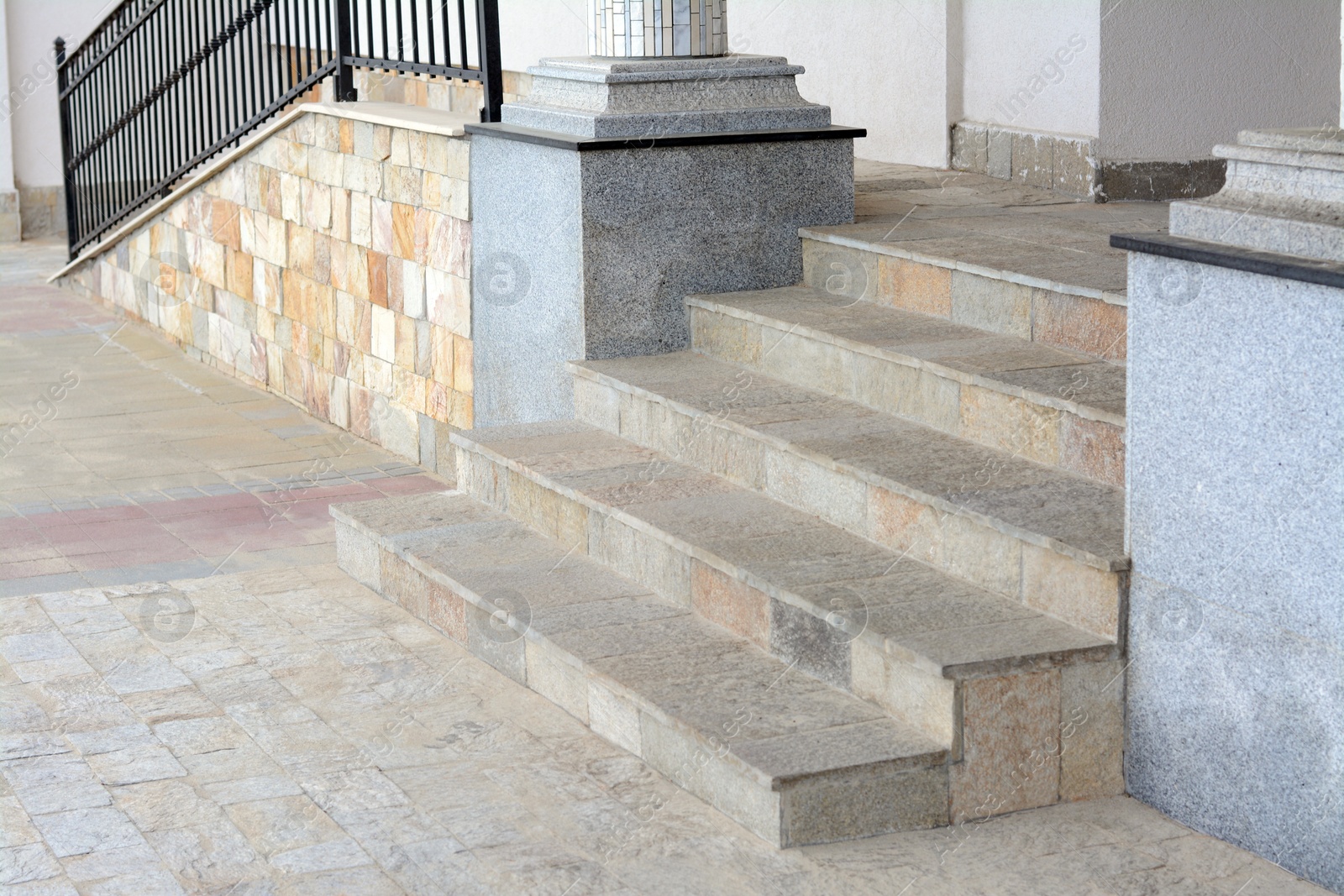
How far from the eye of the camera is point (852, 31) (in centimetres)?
816

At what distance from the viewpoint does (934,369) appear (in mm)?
4598

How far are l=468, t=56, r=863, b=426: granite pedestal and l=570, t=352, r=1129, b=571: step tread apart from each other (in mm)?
225

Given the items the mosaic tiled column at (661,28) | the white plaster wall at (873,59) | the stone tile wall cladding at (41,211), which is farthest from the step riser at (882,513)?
the stone tile wall cladding at (41,211)

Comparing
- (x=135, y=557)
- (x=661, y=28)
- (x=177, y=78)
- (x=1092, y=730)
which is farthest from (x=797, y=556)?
(x=177, y=78)

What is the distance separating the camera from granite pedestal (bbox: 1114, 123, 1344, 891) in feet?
10.6

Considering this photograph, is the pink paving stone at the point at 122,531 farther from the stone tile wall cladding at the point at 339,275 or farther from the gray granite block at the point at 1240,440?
the gray granite block at the point at 1240,440

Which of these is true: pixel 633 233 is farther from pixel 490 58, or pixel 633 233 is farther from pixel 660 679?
pixel 660 679

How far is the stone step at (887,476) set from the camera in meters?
3.76

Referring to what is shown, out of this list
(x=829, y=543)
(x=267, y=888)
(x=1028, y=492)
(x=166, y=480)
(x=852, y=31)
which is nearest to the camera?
(x=267, y=888)

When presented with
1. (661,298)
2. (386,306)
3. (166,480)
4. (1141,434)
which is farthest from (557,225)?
(1141,434)

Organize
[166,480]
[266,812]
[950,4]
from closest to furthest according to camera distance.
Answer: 1. [266,812]
2. [166,480]
3. [950,4]

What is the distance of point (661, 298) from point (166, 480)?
2.32m

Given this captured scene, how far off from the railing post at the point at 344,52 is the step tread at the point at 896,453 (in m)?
2.56

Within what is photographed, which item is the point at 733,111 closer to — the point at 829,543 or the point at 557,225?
the point at 557,225
